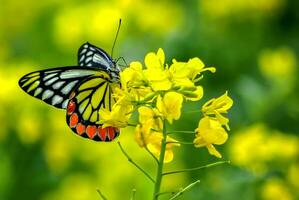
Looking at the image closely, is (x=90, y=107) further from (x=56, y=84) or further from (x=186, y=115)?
(x=186, y=115)

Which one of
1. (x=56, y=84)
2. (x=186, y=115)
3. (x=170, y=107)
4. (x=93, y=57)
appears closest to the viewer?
(x=170, y=107)

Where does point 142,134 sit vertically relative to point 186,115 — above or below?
above

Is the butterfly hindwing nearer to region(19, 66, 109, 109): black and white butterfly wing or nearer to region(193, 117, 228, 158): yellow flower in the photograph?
region(19, 66, 109, 109): black and white butterfly wing

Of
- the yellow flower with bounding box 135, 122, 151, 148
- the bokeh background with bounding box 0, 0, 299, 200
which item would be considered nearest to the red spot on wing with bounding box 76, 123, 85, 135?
the yellow flower with bounding box 135, 122, 151, 148

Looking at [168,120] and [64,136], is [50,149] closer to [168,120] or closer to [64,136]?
[64,136]

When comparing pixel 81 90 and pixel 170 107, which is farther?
pixel 81 90

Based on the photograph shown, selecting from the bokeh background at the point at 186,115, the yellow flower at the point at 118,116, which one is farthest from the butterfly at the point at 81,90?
the bokeh background at the point at 186,115

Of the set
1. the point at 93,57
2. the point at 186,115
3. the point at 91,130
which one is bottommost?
the point at 186,115

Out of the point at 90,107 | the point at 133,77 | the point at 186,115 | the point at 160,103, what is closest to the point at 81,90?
the point at 90,107
